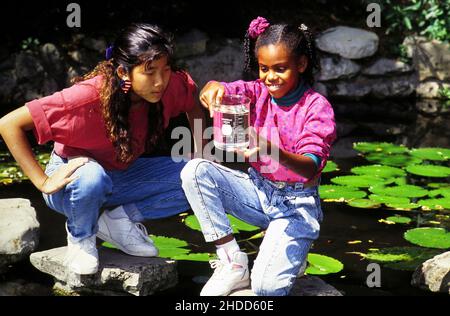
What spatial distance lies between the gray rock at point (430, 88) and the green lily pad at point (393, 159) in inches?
94.6

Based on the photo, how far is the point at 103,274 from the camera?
2.78 meters

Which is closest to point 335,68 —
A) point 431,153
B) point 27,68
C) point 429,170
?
point 431,153

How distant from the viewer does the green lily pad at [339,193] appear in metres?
3.98

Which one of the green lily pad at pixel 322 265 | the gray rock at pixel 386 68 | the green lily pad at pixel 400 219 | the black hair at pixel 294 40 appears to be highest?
the black hair at pixel 294 40

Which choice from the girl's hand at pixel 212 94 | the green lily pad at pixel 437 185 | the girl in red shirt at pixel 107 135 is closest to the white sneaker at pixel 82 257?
the girl in red shirt at pixel 107 135

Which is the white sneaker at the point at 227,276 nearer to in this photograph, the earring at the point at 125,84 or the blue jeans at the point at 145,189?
the blue jeans at the point at 145,189

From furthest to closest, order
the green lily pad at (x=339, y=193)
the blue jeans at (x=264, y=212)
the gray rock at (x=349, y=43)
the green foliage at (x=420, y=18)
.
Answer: the green foliage at (x=420, y=18), the gray rock at (x=349, y=43), the green lily pad at (x=339, y=193), the blue jeans at (x=264, y=212)

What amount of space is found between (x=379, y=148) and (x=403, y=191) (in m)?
1.08

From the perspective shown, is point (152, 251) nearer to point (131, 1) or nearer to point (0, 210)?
point (0, 210)

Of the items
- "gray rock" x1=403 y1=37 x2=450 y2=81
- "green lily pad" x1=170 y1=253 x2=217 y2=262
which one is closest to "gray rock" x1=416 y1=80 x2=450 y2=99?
"gray rock" x1=403 y1=37 x2=450 y2=81

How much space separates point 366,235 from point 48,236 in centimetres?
148

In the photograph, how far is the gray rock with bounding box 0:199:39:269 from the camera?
2.98 m

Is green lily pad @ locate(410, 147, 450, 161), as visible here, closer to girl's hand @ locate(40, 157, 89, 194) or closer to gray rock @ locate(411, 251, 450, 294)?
gray rock @ locate(411, 251, 450, 294)

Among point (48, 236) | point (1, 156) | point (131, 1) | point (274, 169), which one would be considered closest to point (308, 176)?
point (274, 169)
